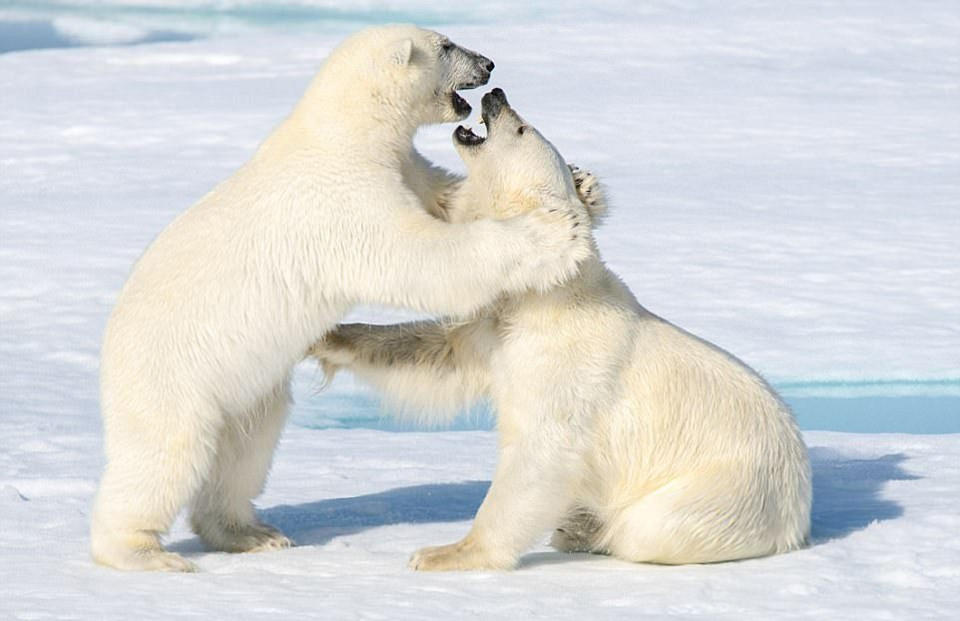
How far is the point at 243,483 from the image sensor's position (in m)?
3.65

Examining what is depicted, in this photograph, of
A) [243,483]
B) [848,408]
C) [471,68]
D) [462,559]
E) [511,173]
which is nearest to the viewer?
[462,559]

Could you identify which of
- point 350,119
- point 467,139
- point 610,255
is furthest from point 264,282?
point 610,255

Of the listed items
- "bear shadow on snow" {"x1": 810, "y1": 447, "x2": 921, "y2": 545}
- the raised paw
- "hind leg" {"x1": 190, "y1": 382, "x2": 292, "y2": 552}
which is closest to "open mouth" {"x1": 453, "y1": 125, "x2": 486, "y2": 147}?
the raised paw

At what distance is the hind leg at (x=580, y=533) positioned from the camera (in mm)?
3555

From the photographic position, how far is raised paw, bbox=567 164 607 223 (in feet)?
11.9

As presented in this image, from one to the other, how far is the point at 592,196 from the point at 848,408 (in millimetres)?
2210

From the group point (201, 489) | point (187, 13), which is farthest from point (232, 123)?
Result: point (187, 13)

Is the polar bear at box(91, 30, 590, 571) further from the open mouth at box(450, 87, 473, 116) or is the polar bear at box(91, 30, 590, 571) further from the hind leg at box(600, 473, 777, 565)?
the hind leg at box(600, 473, 777, 565)

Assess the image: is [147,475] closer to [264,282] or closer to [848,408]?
[264,282]

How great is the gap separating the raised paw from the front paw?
2.74ft

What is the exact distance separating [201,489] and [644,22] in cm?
1070

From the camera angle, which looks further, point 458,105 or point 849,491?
point 849,491

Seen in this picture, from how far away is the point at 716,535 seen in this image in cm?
333

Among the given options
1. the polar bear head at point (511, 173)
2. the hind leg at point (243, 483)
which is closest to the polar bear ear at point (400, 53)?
the polar bear head at point (511, 173)
